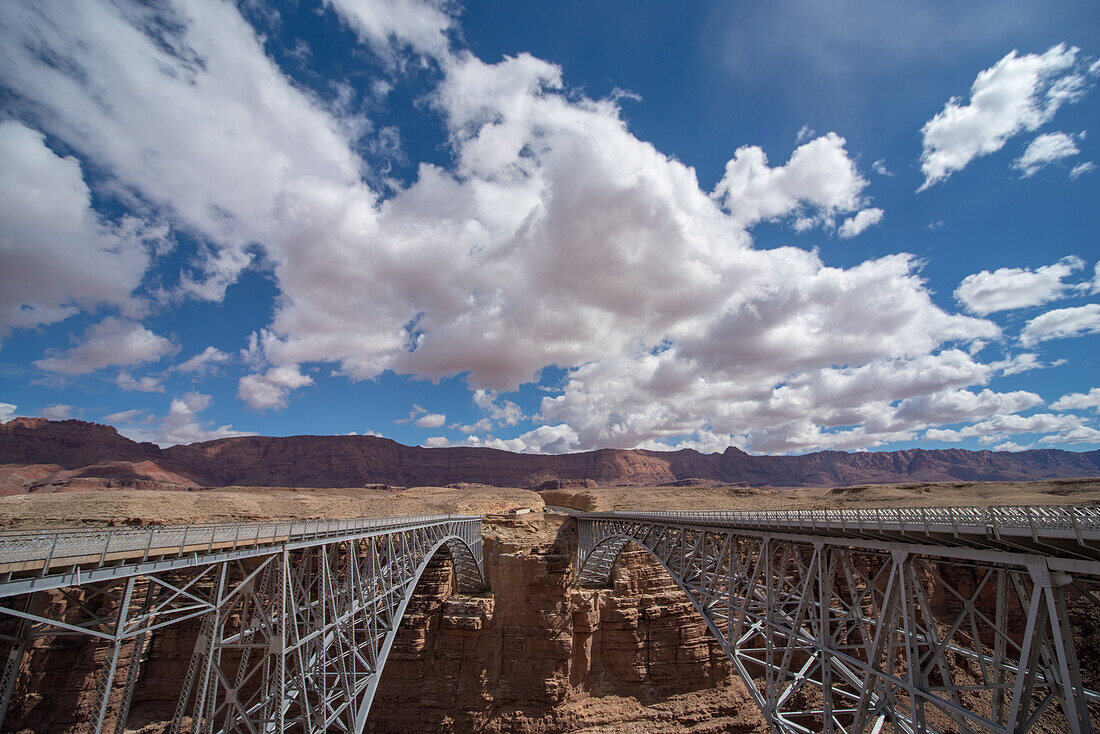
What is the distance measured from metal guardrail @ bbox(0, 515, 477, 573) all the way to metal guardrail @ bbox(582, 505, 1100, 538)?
58.2ft

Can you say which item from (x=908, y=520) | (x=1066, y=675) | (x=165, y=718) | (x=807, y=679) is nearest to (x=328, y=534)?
(x=807, y=679)

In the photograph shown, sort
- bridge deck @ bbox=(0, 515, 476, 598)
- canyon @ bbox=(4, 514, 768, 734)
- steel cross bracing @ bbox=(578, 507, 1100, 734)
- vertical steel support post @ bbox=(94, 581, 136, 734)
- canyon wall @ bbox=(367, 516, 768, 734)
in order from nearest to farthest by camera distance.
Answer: steel cross bracing @ bbox=(578, 507, 1100, 734) < bridge deck @ bbox=(0, 515, 476, 598) < vertical steel support post @ bbox=(94, 581, 136, 734) < canyon @ bbox=(4, 514, 768, 734) < canyon wall @ bbox=(367, 516, 768, 734)

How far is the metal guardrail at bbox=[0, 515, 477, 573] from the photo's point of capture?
9.62 m

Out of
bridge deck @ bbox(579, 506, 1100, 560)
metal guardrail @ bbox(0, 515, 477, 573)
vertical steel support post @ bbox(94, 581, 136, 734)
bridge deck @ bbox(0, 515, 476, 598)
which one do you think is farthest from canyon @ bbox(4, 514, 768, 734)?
vertical steel support post @ bbox(94, 581, 136, 734)

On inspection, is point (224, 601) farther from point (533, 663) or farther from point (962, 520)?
point (533, 663)

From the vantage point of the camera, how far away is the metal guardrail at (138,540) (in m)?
9.62

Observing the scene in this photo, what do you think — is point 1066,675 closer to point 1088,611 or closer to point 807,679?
point 807,679

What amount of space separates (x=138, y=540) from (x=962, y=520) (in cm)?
1987

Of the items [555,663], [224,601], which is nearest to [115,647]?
[224,601]

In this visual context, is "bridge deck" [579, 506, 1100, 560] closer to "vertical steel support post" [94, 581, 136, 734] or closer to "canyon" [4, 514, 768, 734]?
"vertical steel support post" [94, 581, 136, 734]

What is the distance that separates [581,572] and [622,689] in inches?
362

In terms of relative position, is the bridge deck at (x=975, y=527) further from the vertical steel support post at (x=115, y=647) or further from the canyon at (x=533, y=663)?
the canyon at (x=533, y=663)

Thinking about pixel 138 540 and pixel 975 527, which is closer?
pixel 975 527

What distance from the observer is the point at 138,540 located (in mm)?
11695
